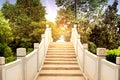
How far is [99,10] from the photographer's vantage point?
2234cm

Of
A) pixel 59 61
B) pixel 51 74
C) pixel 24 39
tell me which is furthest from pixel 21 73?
pixel 24 39

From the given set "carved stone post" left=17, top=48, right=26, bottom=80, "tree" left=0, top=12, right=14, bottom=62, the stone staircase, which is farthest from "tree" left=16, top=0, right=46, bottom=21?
"carved stone post" left=17, top=48, right=26, bottom=80

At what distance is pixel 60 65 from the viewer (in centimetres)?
1047

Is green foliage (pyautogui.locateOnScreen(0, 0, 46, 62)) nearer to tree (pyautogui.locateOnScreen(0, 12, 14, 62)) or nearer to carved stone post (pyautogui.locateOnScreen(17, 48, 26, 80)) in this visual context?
tree (pyautogui.locateOnScreen(0, 12, 14, 62))

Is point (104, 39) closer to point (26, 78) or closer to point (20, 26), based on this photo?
point (20, 26)

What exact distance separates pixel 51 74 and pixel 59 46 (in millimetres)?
4700

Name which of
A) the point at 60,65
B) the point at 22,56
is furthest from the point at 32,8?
the point at 22,56

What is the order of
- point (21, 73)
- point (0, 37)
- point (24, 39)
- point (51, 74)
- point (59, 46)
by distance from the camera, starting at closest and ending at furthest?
1. point (21, 73)
2. point (51, 74)
3. point (59, 46)
4. point (0, 37)
5. point (24, 39)

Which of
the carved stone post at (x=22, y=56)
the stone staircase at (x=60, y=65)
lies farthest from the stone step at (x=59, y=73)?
the carved stone post at (x=22, y=56)

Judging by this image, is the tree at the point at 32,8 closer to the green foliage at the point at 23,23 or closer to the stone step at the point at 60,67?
the green foliage at the point at 23,23

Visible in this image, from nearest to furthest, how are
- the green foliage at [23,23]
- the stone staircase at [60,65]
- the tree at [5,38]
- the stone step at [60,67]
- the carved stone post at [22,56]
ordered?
the carved stone post at [22,56]
the stone staircase at [60,65]
the stone step at [60,67]
the tree at [5,38]
the green foliage at [23,23]

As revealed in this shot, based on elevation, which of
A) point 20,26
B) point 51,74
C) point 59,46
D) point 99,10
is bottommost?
point 51,74

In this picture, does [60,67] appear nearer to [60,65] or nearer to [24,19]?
[60,65]

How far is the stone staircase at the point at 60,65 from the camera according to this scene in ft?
29.6
